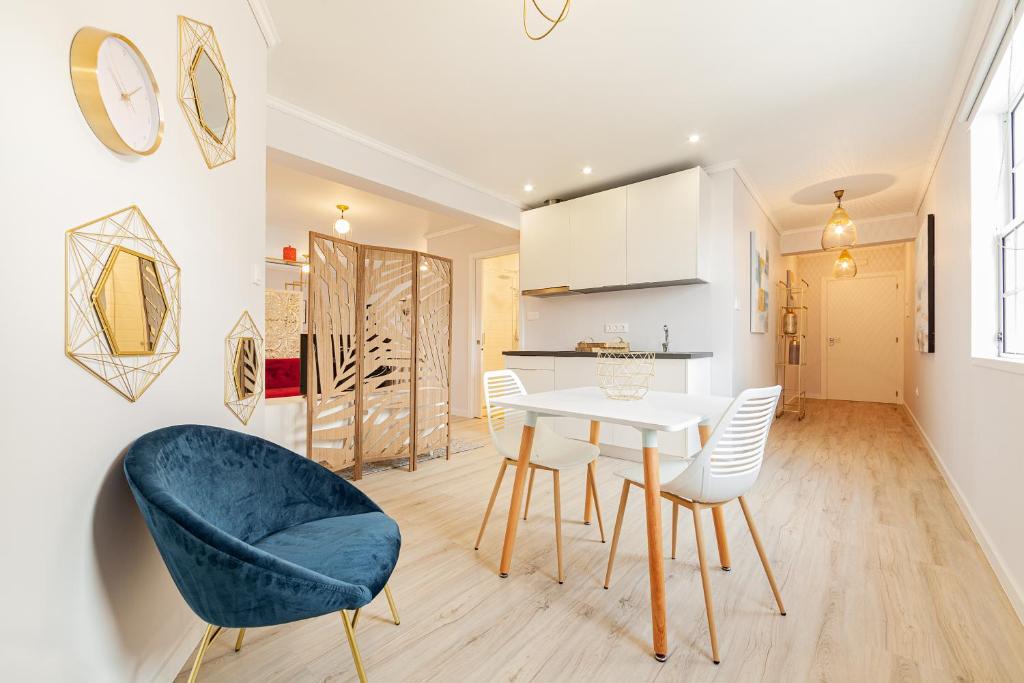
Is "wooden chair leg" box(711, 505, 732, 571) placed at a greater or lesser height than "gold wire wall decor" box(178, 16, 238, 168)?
lesser

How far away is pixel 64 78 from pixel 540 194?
3.90m

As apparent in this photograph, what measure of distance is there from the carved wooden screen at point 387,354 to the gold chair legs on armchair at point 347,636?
1843mm

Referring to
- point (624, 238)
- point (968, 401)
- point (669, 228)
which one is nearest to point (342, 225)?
point (624, 238)

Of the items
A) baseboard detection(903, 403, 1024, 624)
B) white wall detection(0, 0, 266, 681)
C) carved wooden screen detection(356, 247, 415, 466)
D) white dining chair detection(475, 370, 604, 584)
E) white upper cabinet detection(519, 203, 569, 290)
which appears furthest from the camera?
white upper cabinet detection(519, 203, 569, 290)

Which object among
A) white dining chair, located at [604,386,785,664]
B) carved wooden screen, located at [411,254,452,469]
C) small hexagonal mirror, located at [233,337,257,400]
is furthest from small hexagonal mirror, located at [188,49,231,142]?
white dining chair, located at [604,386,785,664]

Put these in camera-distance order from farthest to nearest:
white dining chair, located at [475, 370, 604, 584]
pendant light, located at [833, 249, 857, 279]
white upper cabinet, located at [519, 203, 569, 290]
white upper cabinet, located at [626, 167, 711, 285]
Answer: pendant light, located at [833, 249, 857, 279], white upper cabinet, located at [519, 203, 569, 290], white upper cabinet, located at [626, 167, 711, 285], white dining chair, located at [475, 370, 604, 584]

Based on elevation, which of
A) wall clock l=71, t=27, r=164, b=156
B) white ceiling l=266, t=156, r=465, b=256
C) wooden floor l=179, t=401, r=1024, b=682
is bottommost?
wooden floor l=179, t=401, r=1024, b=682

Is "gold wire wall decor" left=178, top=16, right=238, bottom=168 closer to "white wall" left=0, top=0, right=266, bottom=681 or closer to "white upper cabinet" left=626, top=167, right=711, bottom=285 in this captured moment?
"white wall" left=0, top=0, right=266, bottom=681

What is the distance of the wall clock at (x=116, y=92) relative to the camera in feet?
3.36

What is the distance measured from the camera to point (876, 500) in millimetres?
2689

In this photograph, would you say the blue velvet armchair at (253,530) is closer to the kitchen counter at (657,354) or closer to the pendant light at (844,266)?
the kitchen counter at (657,354)

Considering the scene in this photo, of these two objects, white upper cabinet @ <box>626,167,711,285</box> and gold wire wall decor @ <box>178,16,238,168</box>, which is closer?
gold wire wall decor @ <box>178,16,238,168</box>

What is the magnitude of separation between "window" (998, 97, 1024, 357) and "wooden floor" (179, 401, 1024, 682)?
1.00 meters

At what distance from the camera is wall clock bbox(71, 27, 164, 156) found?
102 cm
